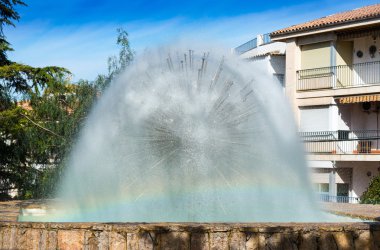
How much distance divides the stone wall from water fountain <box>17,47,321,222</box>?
237 centimetres

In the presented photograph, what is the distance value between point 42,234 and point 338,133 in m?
21.3

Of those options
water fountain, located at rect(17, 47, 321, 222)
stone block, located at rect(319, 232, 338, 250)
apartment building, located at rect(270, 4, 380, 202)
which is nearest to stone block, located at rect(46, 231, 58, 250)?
water fountain, located at rect(17, 47, 321, 222)

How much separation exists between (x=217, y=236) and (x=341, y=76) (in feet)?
73.1

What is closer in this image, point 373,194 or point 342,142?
point 373,194

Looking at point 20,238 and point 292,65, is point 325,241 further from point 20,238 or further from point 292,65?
point 292,65

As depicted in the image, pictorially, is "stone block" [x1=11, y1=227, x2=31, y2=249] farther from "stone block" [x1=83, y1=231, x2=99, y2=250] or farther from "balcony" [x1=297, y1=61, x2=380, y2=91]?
"balcony" [x1=297, y1=61, x2=380, y2=91]

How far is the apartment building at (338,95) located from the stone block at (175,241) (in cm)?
2014

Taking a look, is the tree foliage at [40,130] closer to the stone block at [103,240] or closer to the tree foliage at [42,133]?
the tree foliage at [42,133]

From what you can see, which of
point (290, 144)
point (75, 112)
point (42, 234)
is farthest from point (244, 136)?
point (75, 112)

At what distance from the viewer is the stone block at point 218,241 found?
6328 millimetres

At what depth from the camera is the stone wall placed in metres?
6.34

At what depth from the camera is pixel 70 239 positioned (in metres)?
6.69

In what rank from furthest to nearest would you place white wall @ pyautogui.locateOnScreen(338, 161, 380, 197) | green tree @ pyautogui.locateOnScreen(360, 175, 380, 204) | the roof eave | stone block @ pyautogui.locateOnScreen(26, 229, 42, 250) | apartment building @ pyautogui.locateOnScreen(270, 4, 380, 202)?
white wall @ pyautogui.locateOnScreen(338, 161, 380, 197) → apartment building @ pyautogui.locateOnScreen(270, 4, 380, 202) → the roof eave → green tree @ pyautogui.locateOnScreen(360, 175, 380, 204) → stone block @ pyautogui.locateOnScreen(26, 229, 42, 250)

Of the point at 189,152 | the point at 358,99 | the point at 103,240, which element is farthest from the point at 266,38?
the point at 103,240
